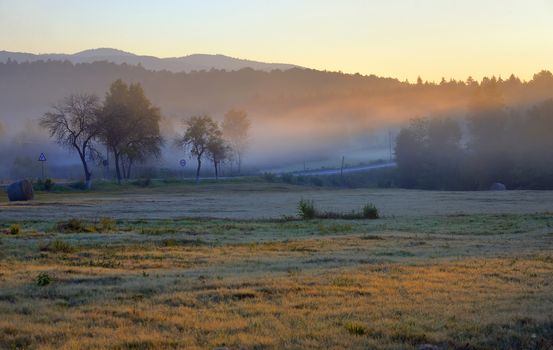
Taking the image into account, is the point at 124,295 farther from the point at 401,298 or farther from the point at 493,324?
the point at 493,324

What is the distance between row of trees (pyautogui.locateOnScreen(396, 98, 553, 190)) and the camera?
108m

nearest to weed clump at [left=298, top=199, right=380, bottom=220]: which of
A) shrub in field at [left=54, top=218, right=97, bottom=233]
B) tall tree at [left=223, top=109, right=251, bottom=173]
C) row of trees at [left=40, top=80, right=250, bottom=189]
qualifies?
shrub in field at [left=54, top=218, right=97, bottom=233]

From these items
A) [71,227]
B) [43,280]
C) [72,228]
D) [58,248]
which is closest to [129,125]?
[71,227]

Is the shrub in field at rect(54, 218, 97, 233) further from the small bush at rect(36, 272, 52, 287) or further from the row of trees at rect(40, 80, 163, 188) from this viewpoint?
the row of trees at rect(40, 80, 163, 188)

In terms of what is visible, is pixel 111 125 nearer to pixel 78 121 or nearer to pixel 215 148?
pixel 78 121

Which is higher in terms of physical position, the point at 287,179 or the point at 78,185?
the point at 78,185

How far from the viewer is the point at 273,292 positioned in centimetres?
1347

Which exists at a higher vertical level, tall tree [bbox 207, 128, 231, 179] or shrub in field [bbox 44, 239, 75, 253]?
tall tree [bbox 207, 128, 231, 179]

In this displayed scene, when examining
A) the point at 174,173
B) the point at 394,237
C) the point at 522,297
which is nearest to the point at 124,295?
the point at 522,297

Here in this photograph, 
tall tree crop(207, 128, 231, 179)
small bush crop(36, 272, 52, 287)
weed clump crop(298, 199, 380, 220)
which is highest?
tall tree crop(207, 128, 231, 179)

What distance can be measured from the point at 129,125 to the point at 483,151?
62.7 meters

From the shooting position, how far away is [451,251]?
2212 centimetres

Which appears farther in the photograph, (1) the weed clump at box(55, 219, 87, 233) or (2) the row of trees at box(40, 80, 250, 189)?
(2) the row of trees at box(40, 80, 250, 189)

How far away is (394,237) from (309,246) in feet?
17.7
